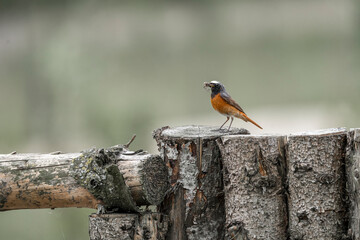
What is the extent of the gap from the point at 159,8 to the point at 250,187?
520cm

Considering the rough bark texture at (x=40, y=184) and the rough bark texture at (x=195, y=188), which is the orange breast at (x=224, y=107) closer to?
the rough bark texture at (x=195, y=188)

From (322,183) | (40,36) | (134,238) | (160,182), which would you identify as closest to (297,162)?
(322,183)

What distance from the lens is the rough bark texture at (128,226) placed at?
73.9 inches

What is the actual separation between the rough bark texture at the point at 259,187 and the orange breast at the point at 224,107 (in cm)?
48

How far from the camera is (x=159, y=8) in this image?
6723mm

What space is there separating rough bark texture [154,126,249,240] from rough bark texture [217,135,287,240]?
0.38ft

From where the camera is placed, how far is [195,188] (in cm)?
193

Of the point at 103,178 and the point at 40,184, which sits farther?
the point at 40,184

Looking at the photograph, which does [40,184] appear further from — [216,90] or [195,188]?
[216,90]

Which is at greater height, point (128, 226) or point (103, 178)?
point (103, 178)

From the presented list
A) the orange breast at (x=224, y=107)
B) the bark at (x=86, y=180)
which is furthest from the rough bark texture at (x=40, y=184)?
the orange breast at (x=224, y=107)

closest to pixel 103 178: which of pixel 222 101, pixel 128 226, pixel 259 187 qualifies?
pixel 128 226

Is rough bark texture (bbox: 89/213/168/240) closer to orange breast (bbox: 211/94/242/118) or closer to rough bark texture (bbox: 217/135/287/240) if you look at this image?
rough bark texture (bbox: 217/135/287/240)

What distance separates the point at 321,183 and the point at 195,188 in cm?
46
